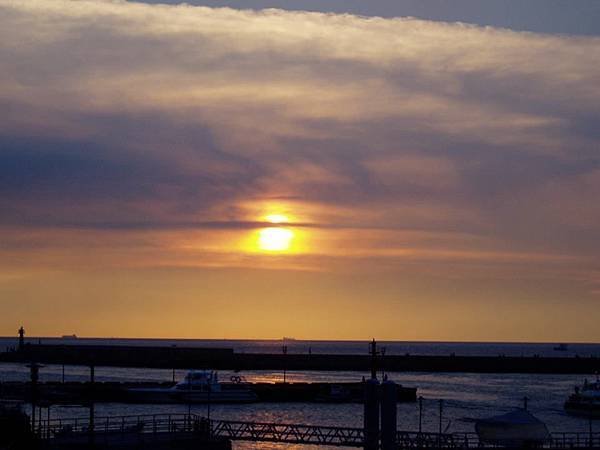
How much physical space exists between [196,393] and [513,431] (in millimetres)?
54013

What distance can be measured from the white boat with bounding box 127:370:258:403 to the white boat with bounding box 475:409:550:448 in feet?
164

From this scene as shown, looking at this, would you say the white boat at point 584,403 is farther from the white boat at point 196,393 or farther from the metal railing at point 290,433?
the metal railing at point 290,433

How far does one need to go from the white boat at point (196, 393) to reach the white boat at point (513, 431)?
49.9 metres

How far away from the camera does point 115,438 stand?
54.0 meters

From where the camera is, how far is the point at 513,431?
56.5 m

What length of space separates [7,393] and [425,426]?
41432mm

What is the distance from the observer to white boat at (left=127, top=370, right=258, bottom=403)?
106 m

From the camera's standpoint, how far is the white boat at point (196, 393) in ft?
349

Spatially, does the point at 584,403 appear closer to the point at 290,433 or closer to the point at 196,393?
the point at 196,393

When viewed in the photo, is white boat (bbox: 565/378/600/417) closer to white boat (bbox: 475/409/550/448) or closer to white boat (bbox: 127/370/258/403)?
white boat (bbox: 127/370/258/403)

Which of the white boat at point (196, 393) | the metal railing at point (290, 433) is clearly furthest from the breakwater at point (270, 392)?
the metal railing at point (290, 433)

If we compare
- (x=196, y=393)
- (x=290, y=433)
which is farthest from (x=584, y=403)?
Answer: (x=290, y=433)

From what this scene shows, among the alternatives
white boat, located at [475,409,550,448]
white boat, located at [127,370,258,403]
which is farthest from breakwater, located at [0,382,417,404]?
white boat, located at [475,409,550,448]

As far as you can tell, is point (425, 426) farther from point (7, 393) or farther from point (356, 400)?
point (7, 393)
